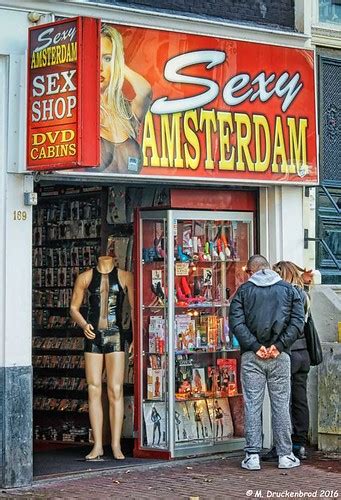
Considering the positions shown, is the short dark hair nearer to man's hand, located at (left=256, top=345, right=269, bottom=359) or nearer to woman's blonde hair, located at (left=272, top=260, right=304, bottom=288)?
woman's blonde hair, located at (left=272, top=260, right=304, bottom=288)

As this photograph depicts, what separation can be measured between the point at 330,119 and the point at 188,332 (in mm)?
3215

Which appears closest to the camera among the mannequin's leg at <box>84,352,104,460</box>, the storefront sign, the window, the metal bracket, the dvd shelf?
the storefront sign

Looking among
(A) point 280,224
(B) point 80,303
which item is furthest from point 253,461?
(A) point 280,224

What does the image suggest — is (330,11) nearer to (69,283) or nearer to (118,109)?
(118,109)

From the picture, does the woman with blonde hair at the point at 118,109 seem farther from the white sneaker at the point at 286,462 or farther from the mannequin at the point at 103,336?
the white sneaker at the point at 286,462

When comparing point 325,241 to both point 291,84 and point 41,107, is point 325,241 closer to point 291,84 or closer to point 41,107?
point 291,84

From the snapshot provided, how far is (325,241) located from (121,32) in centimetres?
378

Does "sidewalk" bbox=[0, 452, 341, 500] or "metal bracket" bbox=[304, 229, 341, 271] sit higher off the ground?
"metal bracket" bbox=[304, 229, 341, 271]

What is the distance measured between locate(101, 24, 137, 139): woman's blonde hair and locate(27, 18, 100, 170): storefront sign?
0.78m

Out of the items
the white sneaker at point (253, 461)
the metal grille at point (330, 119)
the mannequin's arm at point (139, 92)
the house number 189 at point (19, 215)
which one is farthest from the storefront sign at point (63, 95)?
the metal grille at point (330, 119)

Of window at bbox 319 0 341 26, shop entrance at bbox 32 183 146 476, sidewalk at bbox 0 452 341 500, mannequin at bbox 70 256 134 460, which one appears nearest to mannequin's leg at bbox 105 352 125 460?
mannequin at bbox 70 256 134 460

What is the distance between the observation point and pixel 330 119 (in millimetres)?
13445

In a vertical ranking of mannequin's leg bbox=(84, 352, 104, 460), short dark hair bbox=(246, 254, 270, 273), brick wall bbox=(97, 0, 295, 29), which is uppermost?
brick wall bbox=(97, 0, 295, 29)

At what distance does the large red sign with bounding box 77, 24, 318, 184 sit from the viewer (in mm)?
10844
